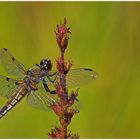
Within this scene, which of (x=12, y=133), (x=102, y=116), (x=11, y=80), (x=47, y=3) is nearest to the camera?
(x=11, y=80)

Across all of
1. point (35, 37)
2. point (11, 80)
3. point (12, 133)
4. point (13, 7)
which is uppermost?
point (13, 7)

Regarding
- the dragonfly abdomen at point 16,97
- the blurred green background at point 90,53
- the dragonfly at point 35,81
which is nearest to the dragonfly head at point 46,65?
the dragonfly at point 35,81

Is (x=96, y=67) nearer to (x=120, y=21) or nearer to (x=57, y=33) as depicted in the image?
(x=120, y=21)

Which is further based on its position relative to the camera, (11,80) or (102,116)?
(102,116)

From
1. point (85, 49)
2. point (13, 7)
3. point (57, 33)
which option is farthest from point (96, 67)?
point (57, 33)

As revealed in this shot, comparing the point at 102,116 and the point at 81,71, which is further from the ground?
the point at 81,71

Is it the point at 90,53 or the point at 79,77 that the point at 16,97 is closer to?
the point at 79,77

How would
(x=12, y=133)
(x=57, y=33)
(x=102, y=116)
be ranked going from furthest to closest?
(x=102, y=116)
(x=12, y=133)
(x=57, y=33)

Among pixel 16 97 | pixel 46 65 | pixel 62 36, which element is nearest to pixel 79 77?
pixel 46 65
